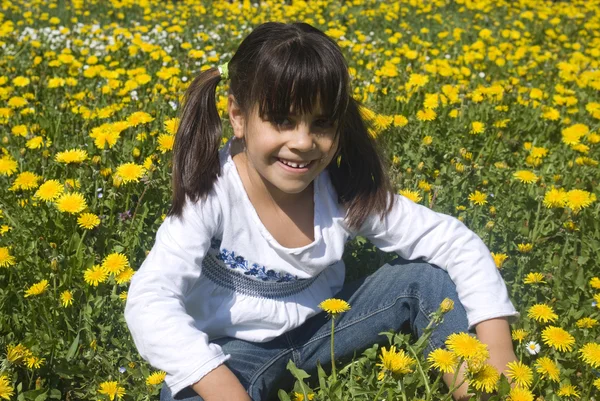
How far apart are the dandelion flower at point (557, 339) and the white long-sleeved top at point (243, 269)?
0.11 metres

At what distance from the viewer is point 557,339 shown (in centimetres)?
187

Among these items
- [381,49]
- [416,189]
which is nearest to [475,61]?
[381,49]

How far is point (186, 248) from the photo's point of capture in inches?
68.1

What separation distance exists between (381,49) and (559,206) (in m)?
2.48

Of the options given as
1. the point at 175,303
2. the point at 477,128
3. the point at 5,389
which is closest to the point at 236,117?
the point at 175,303

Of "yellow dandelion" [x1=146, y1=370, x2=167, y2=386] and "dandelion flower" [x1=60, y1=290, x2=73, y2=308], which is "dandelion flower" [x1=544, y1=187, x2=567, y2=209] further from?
"dandelion flower" [x1=60, y1=290, x2=73, y2=308]

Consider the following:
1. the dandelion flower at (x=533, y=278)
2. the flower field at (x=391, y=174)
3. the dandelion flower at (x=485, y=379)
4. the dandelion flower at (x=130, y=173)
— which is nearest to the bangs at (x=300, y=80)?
the flower field at (x=391, y=174)

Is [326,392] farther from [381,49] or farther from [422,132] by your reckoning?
[381,49]

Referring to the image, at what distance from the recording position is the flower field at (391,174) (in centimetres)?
191

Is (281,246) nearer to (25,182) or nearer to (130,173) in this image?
(130,173)

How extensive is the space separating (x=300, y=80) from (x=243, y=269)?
54 cm

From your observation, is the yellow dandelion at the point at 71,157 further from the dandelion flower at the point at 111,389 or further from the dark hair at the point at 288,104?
the dandelion flower at the point at 111,389

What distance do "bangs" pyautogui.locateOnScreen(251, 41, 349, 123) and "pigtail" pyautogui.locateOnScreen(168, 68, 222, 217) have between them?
217 mm

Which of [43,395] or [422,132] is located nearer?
[43,395]
